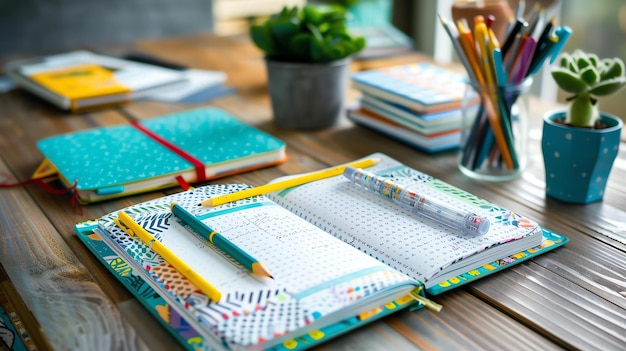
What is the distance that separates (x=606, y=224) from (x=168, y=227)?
1.80ft

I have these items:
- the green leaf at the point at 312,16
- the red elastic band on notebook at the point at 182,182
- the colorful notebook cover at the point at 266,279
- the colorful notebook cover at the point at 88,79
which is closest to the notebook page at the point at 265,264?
the colorful notebook cover at the point at 266,279

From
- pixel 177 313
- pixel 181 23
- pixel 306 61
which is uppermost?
pixel 306 61

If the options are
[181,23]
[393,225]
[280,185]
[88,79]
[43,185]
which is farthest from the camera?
[181,23]

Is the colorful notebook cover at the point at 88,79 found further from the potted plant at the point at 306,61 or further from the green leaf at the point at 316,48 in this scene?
the green leaf at the point at 316,48

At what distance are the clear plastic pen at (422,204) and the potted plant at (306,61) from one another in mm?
337

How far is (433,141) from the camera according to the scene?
43.6 inches

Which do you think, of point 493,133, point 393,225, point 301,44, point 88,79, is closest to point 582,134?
point 493,133

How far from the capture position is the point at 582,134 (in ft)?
2.89

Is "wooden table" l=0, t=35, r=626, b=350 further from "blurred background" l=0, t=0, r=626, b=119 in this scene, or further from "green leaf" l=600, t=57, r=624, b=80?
"blurred background" l=0, t=0, r=626, b=119

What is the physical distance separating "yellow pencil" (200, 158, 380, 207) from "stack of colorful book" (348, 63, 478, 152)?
16 cm

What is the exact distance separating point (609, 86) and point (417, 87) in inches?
15.6

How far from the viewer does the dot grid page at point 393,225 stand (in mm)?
729

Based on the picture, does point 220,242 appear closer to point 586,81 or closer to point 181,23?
point 586,81

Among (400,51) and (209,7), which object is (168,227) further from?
(209,7)
